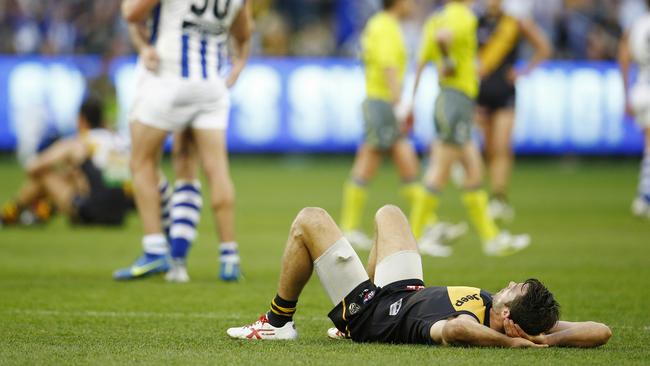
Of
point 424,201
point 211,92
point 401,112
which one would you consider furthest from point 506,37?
point 211,92

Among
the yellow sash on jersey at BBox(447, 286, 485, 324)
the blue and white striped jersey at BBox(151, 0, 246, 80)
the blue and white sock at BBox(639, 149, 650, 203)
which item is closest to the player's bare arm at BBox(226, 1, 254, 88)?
the blue and white striped jersey at BBox(151, 0, 246, 80)

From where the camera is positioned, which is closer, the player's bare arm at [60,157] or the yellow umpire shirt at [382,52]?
the yellow umpire shirt at [382,52]

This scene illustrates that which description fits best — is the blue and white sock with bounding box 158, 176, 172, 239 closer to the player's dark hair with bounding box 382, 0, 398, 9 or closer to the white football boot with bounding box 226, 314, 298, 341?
the white football boot with bounding box 226, 314, 298, 341

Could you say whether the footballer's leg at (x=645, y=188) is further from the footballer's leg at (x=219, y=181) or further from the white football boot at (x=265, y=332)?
the white football boot at (x=265, y=332)

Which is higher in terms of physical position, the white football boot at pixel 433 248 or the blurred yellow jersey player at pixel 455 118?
the blurred yellow jersey player at pixel 455 118

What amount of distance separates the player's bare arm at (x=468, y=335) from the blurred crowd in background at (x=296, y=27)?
19098mm

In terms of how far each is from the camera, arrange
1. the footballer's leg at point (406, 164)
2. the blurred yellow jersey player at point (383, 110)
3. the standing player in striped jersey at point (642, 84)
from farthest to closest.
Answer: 1. the standing player in striped jersey at point (642, 84)
2. the footballer's leg at point (406, 164)
3. the blurred yellow jersey player at point (383, 110)

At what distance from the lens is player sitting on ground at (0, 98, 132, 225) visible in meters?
14.1

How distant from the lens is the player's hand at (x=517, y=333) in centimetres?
593

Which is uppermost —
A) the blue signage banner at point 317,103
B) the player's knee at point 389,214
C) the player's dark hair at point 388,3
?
the player's dark hair at point 388,3

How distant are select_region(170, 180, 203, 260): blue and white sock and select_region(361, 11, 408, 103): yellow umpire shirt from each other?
3.83 meters

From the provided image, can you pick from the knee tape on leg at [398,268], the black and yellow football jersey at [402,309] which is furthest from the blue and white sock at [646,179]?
the black and yellow football jersey at [402,309]

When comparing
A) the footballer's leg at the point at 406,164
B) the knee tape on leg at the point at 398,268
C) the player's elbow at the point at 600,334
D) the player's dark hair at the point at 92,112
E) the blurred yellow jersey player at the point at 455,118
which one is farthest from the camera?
the player's dark hair at the point at 92,112

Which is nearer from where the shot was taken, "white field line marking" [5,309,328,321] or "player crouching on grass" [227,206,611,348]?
"player crouching on grass" [227,206,611,348]
